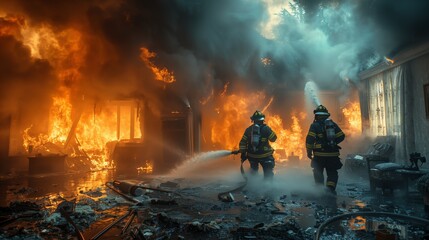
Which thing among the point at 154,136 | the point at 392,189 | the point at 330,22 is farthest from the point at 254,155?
the point at 330,22

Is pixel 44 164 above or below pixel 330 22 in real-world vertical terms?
below

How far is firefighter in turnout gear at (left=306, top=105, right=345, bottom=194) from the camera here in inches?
272

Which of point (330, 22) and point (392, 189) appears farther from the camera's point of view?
point (330, 22)

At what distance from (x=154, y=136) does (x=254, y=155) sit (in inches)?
296

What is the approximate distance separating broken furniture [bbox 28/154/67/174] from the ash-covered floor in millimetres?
2953

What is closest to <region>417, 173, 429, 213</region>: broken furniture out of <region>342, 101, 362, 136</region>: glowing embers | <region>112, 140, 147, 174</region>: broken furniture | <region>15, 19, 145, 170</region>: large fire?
<region>342, 101, 362, 136</region>: glowing embers

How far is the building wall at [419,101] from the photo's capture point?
8.84 meters

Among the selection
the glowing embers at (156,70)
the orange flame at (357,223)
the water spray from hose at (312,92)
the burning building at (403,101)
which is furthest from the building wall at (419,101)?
the glowing embers at (156,70)

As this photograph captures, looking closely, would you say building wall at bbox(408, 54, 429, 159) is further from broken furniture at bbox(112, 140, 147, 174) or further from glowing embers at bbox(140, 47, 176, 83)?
broken furniture at bbox(112, 140, 147, 174)

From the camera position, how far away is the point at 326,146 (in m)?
7.00

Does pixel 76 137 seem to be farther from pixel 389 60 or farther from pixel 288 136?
pixel 389 60

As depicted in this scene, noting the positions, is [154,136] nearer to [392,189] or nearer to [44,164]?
[44,164]

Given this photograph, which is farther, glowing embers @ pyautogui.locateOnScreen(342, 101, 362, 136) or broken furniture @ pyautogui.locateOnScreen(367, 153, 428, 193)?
glowing embers @ pyautogui.locateOnScreen(342, 101, 362, 136)

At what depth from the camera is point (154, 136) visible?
14.1 meters
